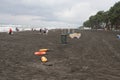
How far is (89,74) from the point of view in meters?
11.9

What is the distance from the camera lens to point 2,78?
34.7 ft

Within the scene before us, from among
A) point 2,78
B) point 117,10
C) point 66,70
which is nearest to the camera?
point 2,78

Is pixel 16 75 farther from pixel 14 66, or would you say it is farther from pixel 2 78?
pixel 14 66

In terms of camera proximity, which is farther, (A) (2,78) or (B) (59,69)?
(B) (59,69)

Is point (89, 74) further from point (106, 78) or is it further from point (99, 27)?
point (99, 27)

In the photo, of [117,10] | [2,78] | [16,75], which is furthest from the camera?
[117,10]

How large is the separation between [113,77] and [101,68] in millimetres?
→ 2475

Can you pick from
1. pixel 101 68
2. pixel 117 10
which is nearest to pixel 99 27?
pixel 117 10

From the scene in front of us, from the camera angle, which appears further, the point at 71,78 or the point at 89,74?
the point at 89,74

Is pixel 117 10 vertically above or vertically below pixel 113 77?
above

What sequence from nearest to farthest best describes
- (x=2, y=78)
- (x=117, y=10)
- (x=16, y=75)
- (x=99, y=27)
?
(x=2, y=78), (x=16, y=75), (x=117, y=10), (x=99, y=27)

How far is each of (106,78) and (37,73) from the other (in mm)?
3311

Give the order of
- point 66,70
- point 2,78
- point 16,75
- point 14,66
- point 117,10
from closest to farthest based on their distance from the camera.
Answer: point 2,78 → point 16,75 → point 66,70 → point 14,66 → point 117,10

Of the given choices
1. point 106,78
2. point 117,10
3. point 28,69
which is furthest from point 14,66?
point 117,10
